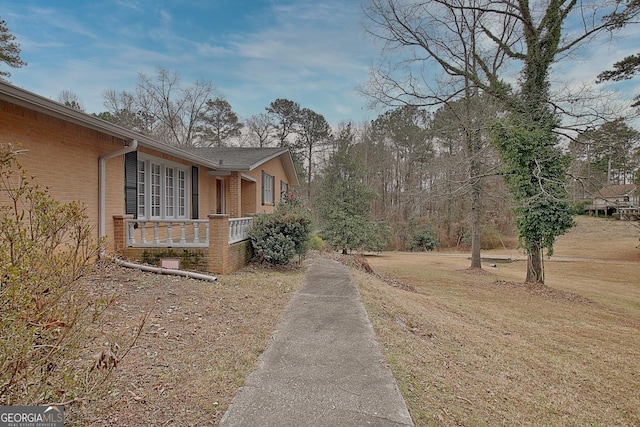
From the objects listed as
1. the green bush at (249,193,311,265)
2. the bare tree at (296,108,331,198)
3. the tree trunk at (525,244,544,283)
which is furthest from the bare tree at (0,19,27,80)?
the tree trunk at (525,244,544,283)

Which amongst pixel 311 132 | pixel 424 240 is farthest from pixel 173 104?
pixel 424 240

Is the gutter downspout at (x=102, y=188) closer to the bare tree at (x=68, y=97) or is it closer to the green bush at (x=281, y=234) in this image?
the green bush at (x=281, y=234)

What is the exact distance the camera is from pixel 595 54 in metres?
12.2

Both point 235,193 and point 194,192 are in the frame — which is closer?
point 194,192

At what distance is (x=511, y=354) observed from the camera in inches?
212

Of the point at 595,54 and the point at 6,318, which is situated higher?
the point at 595,54

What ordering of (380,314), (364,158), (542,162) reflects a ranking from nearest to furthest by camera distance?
1. (380,314)
2. (542,162)
3. (364,158)

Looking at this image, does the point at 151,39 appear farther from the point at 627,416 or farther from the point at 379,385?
the point at 627,416

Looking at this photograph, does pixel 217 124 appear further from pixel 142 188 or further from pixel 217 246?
pixel 217 246

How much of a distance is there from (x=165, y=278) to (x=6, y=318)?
218 inches

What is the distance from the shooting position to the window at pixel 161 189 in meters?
9.03

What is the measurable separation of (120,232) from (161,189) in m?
2.28

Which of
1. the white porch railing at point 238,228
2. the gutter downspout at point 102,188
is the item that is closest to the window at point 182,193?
the white porch railing at point 238,228

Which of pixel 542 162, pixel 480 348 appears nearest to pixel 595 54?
pixel 542 162
